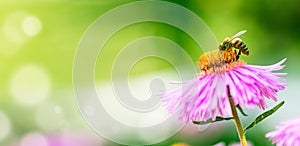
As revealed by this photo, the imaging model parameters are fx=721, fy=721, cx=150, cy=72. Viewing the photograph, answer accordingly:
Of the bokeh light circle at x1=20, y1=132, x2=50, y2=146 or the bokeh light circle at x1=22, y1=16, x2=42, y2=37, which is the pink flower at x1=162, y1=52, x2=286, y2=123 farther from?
the bokeh light circle at x1=22, y1=16, x2=42, y2=37

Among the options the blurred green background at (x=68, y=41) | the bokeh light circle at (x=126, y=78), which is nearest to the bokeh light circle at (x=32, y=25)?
the blurred green background at (x=68, y=41)

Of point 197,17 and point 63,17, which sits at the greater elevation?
point 63,17

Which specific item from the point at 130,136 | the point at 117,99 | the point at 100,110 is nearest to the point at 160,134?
the point at 130,136

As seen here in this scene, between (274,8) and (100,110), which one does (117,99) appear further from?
(274,8)

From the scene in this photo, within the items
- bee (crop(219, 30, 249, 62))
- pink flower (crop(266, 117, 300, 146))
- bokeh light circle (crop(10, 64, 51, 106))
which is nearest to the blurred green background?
bokeh light circle (crop(10, 64, 51, 106))

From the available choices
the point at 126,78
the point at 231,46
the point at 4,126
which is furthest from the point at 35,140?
the point at 126,78

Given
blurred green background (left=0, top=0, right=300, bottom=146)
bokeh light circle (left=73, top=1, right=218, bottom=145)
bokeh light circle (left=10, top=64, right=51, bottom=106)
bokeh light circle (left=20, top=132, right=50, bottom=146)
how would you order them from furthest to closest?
bokeh light circle (left=10, top=64, right=51, bottom=106), blurred green background (left=0, top=0, right=300, bottom=146), bokeh light circle (left=73, top=1, right=218, bottom=145), bokeh light circle (left=20, top=132, right=50, bottom=146)

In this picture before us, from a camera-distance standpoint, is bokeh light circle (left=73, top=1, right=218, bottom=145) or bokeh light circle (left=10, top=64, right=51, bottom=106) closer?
bokeh light circle (left=73, top=1, right=218, bottom=145)
